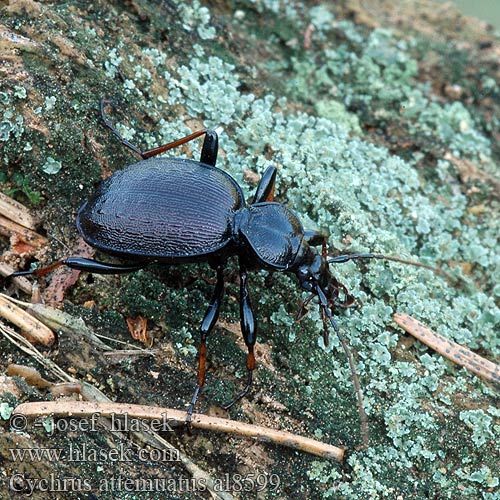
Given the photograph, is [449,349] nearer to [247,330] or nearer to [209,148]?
[247,330]

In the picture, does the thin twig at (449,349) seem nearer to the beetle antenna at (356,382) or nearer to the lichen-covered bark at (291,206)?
the lichen-covered bark at (291,206)

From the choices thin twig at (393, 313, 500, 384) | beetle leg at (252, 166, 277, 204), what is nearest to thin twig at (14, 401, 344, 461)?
thin twig at (393, 313, 500, 384)

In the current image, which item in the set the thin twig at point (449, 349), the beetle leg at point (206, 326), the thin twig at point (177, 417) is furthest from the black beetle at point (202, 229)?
the thin twig at point (449, 349)

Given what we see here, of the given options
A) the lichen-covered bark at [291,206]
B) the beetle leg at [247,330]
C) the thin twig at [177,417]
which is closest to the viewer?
the thin twig at [177,417]

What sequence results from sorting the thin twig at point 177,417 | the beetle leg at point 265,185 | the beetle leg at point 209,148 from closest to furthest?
the thin twig at point 177,417, the beetle leg at point 209,148, the beetle leg at point 265,185

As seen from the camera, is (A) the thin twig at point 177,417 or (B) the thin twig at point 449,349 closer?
(A) the thin twig at point 177,417

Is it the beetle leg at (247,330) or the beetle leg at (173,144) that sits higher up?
the beetle leg at (173,144)

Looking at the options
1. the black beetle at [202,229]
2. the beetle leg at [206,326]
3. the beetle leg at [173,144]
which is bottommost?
the beetle leg at [206,326]

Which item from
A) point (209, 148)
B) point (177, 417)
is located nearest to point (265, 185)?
point (209, 148)

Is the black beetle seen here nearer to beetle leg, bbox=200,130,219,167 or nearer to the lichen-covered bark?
beetle leg, bbox=200,130,219,167
